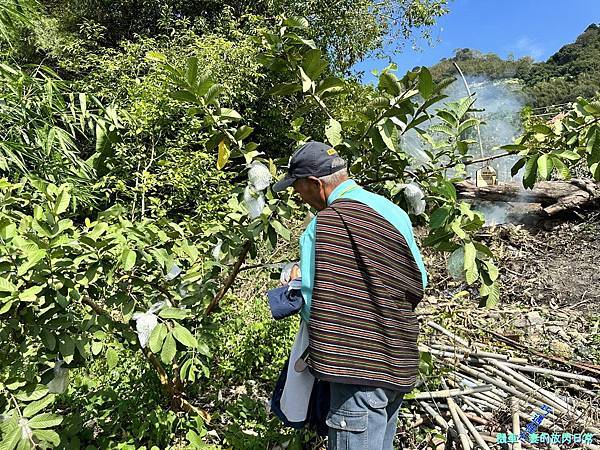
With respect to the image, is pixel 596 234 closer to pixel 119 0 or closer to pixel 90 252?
pixel 90 252

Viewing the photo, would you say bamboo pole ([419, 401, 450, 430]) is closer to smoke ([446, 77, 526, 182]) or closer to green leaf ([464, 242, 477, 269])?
green leaf ([464, 242, 477, 269])

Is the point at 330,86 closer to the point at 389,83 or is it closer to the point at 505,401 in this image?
the point at 389,83

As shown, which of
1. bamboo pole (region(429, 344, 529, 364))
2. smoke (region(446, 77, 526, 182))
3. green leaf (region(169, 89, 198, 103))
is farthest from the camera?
smoke (region(446, 77, 526, 182))

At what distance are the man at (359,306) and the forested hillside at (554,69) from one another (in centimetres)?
863

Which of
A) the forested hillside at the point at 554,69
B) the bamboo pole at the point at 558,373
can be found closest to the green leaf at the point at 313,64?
the bamboo pole at the point at 558,373

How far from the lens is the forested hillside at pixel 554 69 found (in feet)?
47.2

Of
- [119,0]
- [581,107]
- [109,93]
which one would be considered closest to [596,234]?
[581,107]

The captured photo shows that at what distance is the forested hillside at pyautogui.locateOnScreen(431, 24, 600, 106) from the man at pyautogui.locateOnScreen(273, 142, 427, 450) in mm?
8635

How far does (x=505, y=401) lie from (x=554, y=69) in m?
25.4

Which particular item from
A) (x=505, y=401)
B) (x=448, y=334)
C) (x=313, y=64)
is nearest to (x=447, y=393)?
(x=505, y=401)

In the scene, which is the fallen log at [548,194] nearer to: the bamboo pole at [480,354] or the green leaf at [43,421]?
the bamboo pole at [480,354]

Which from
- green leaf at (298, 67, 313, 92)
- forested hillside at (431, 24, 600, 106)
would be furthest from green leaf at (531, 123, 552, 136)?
forested hillside at (431, 24, 600, 106)

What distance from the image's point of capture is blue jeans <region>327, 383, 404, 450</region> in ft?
4.10

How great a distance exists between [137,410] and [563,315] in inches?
108
